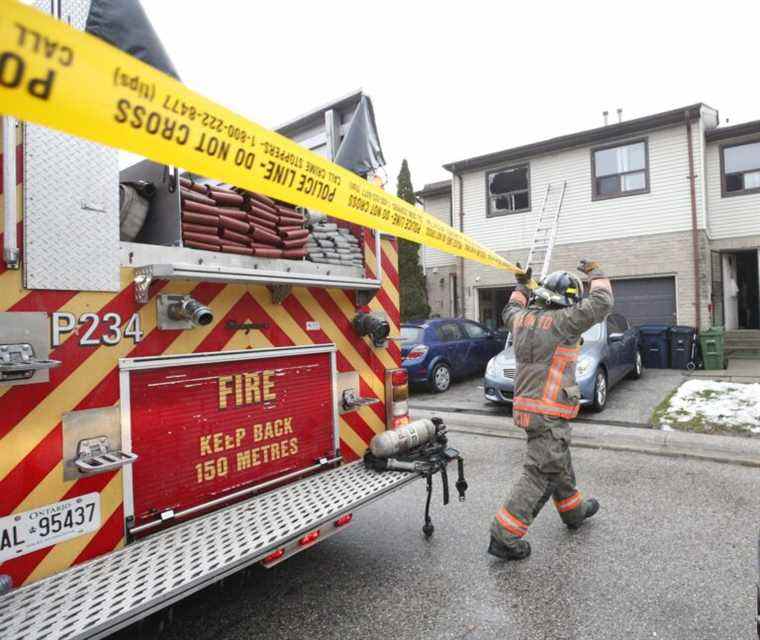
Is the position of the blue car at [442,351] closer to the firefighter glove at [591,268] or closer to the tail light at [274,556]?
the firefighter glove at [591,268]

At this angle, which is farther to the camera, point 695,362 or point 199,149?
point 695,362

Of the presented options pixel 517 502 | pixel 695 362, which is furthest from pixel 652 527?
pixel 695 362

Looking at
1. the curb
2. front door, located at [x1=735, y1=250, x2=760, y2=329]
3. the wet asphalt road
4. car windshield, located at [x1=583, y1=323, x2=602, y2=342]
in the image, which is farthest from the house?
the wet asphalt road

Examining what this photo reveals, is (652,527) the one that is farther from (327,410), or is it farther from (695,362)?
(695,362)

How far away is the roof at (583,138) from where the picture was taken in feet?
42.5

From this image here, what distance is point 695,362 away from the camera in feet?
38.9

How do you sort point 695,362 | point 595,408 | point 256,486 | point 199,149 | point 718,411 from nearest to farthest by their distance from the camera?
1. point 199,149
2. point 256,486
3. point 718,411
4. point 595,408
5. point 695,362

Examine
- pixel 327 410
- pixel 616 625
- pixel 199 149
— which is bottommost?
pixel 616 625

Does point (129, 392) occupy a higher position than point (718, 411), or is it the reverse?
point (129, 392)

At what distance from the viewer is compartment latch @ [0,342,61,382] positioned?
192cm

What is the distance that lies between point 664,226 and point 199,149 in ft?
46.0

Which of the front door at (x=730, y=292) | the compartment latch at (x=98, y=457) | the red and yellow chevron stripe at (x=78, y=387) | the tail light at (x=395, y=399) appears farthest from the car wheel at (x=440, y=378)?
the front door at (x=730, y=292)

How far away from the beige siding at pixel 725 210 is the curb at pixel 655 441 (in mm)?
9578

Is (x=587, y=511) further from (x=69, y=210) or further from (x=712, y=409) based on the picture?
(x=712, y=409)
